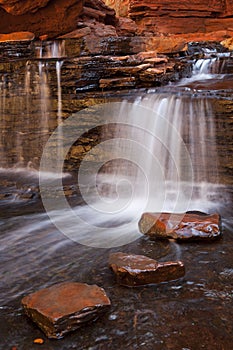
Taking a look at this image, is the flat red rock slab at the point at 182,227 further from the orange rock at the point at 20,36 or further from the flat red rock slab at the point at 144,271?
the orange rock at the point at 20,36

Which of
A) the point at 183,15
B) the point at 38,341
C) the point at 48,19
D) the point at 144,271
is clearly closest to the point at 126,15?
the point at 183,15

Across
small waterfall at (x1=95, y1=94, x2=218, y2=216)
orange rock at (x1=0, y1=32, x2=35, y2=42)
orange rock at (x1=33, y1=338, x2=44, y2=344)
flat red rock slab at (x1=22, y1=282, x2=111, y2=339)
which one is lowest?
orange rock at (x1=33, y1=338, x2=44, y2=344)

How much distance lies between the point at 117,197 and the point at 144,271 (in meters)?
3.34

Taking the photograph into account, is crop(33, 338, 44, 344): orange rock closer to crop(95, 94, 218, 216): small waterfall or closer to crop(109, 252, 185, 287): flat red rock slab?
crop(109, 252, 185, 287): flat red rock slab

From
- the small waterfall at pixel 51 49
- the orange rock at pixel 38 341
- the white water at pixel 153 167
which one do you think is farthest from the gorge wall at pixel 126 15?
the orange rock at pixel 38 341

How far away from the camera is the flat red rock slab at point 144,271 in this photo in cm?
329

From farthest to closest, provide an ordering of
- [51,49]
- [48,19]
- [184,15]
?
[184,15], [48,19], [51,49]

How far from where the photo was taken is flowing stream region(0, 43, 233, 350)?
2.79m

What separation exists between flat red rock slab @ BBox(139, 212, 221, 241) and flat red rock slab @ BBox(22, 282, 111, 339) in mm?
1552

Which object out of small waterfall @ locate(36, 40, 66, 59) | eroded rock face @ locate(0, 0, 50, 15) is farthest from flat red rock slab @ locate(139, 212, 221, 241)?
eroded rock face @ locate(0, 0, 50, 15)

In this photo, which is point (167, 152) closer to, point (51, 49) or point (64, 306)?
point (64, 306)

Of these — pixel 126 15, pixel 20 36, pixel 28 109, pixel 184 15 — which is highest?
pixel 126 15

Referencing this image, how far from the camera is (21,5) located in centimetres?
1062

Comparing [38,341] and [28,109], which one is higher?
[28,109]
